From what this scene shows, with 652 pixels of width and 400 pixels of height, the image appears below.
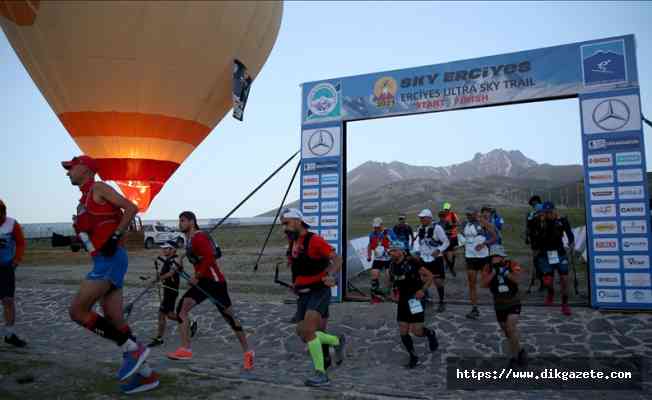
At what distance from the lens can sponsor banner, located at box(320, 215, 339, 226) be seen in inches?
434

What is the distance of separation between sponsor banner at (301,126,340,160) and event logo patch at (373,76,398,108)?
48.7 inches

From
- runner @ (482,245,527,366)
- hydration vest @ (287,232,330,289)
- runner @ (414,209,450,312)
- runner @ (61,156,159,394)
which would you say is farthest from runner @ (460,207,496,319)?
runner @ (61,156,159,394)

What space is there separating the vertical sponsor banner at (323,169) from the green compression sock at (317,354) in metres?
5.36

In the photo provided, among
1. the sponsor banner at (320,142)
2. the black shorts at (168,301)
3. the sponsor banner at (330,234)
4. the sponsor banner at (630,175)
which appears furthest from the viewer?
the sponsor banner at (320,142)

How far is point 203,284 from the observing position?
655 centimetres

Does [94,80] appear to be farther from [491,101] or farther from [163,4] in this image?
[491,101]

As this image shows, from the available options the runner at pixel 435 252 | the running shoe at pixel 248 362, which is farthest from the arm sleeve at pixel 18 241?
the runner at pixel 435 252

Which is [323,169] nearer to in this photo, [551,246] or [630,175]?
[551,246]

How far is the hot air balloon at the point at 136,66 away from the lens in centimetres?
1132

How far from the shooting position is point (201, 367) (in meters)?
6.01

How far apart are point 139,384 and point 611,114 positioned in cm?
952

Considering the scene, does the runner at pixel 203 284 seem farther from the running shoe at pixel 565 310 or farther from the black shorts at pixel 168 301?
the running shoe at pixel 565 310

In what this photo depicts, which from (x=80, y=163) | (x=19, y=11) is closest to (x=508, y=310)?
(x=80, y=163)

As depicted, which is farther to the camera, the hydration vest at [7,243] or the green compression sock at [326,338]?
the hydration vest at [7,243]
